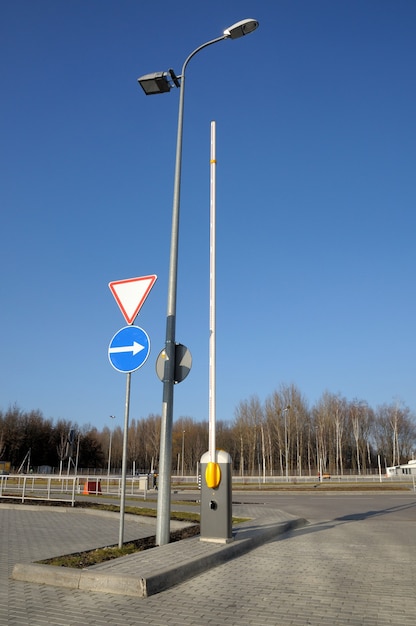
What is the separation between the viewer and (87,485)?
84.4ft

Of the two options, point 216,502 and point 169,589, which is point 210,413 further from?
point 169,589

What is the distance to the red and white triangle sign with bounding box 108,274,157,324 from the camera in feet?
26.0

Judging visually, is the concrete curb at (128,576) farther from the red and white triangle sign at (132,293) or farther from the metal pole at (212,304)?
the red and white triangle sign at (132,293)

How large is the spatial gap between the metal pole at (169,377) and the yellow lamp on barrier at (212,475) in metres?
0.62

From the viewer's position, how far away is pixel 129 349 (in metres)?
7.58

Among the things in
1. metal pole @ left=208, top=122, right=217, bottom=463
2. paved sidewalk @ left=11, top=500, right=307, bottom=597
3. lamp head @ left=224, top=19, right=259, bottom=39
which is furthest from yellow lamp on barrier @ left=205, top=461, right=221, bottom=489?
lamp head @ left=224, top=19, right=259, bottom=39

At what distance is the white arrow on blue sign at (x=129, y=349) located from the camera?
7.46 metres

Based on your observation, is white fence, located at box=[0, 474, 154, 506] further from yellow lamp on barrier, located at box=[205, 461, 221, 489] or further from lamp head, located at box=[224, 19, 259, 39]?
lamp head, located at box=[224, 19, 259, 39]

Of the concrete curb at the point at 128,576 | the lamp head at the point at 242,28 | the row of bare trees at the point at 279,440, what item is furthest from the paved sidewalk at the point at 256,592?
the row of bare trees at the point at 279,440

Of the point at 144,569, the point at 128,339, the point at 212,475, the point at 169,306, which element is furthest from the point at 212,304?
the point at 144,569

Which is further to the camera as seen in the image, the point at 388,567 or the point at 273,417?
the point at 273,417

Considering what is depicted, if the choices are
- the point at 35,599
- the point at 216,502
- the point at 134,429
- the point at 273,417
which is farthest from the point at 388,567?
the point at 134,429

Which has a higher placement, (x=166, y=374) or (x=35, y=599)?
(x=166, y=374)

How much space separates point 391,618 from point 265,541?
5.12 m
